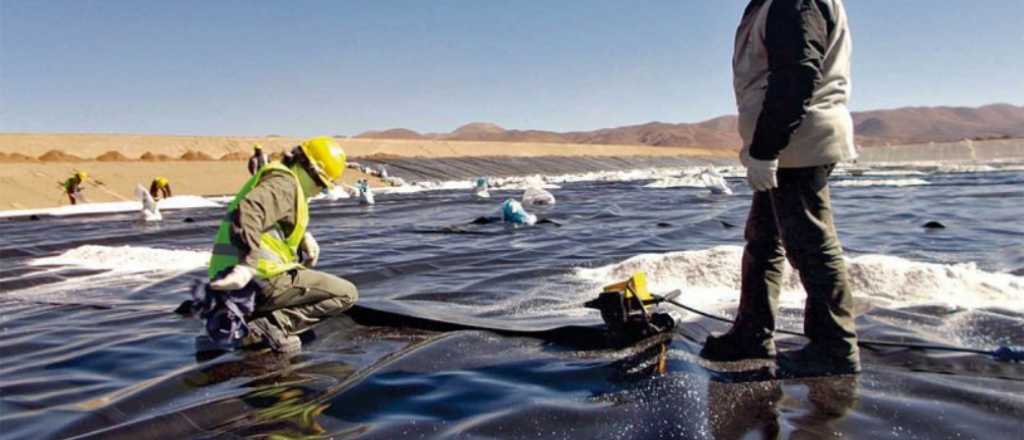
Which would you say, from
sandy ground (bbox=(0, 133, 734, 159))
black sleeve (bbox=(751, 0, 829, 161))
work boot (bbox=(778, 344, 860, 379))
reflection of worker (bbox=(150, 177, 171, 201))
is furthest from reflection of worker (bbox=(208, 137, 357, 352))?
sandy ground (bbox=(0, 133, 734, 159))

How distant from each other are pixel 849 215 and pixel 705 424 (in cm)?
1248

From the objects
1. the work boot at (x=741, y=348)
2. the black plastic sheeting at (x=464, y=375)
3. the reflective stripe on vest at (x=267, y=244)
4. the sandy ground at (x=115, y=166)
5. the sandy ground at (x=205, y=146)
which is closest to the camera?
the black plastic sheeting at (x=464, y=375)

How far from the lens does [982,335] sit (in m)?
4.24

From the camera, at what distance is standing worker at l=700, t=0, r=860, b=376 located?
320 cm

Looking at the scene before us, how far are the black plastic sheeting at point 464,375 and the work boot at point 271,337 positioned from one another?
10 centimetres

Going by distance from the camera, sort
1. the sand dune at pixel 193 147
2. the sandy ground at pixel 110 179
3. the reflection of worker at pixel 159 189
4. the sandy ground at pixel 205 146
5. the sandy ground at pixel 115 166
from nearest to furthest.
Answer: the reflection of worker at pixel 159 189, the sandy ground at pixel 110 179, the sandy ground at pixel 115 166, the sand dune at pixel 193 147, the sandy ground at pixel 205 146

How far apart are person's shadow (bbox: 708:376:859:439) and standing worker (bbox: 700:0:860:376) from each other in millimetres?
186

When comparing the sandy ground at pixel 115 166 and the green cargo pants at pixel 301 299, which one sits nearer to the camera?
the green cargo pants at pixel 301 299

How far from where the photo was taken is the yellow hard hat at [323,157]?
4812 millimetres

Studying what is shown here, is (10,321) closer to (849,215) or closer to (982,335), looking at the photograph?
(982,335)

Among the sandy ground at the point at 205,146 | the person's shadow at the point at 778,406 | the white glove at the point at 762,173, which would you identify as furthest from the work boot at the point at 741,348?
the sandy ground at the point at 205,146

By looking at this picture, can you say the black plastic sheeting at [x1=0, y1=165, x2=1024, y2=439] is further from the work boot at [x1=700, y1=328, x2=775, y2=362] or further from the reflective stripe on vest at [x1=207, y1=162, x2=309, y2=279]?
the reflective stripe on vest at [x1=207, y1=162, x2=309, y2=279]

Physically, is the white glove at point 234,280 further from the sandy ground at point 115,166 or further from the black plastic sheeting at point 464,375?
the sandy ground at point 115,166

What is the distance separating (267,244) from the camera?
468 cm
